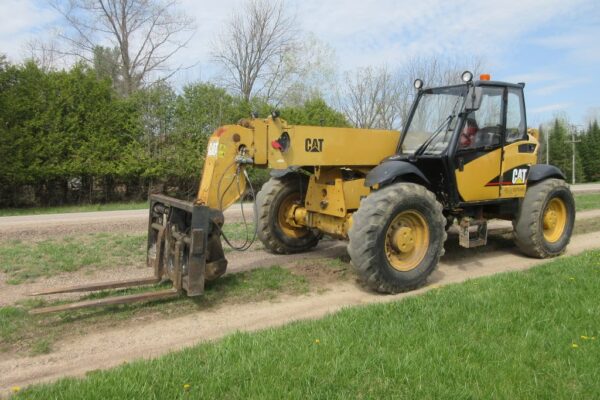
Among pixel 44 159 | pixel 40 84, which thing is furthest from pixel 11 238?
pixel 40 84

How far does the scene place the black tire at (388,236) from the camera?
578 cm

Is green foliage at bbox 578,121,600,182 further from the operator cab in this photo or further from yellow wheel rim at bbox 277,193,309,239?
yellow wheel rim at bbox 277,193,309,239

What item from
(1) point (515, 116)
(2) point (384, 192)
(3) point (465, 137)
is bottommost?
(2) point (384, 192)

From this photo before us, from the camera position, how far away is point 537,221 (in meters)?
7.73

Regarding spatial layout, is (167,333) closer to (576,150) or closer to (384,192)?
(384,192)

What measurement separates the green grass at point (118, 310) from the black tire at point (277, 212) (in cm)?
108

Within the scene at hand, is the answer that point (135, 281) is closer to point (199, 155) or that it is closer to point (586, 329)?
point (586, 329)

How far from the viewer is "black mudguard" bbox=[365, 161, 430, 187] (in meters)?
6.16

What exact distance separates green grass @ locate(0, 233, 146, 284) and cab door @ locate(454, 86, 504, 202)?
5093mm

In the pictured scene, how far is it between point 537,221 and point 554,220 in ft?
2.65

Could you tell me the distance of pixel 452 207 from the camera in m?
7.09

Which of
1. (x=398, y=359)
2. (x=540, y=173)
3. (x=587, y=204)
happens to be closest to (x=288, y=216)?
(x=540, y=173)

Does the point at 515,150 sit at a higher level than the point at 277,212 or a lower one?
higher

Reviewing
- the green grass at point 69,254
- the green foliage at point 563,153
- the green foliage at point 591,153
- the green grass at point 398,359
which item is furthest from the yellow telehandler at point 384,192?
the green foliage at point 591,153
